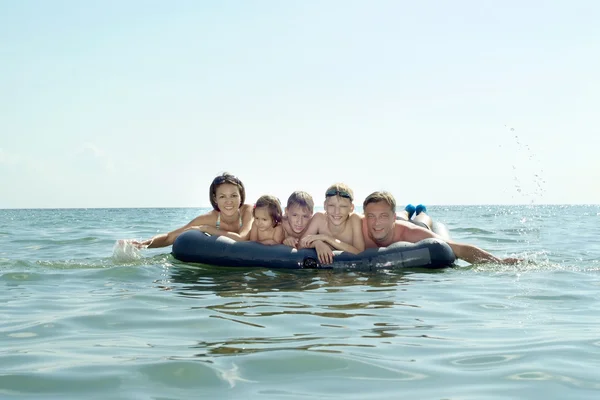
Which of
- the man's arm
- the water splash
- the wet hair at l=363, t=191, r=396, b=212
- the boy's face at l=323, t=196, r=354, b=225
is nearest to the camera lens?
the boy's face at l=323, t=196, r=354, b=225

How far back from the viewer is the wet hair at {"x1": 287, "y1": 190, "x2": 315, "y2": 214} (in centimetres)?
792

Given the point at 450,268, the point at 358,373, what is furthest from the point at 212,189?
the point at 358,373

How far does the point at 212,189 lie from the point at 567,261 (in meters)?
4.91

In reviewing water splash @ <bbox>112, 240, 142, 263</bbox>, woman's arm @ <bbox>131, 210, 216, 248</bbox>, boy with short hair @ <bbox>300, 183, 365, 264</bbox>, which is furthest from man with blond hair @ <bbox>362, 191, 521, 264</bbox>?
water splash @ <bbox>112, 240, 142, 263</bbox>

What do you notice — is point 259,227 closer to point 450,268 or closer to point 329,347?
point 450,268

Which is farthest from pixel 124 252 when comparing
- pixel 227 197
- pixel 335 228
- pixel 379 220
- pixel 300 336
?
pixel 300 336

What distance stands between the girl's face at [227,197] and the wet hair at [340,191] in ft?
4.12

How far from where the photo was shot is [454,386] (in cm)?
284

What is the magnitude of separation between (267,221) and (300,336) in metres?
4.22

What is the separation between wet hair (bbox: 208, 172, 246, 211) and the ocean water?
5.25 ft

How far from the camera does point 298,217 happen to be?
26.2 ft

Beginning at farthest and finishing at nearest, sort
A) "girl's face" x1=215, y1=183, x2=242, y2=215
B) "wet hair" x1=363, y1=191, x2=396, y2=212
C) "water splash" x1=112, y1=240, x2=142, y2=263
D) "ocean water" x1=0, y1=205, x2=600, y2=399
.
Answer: "water splash" x1=112, y1=240, x2=142, y2=263, "girl's face" x1=215, y1=183, x2=242, y2=215, "wet hair" x1=363, y1=191, x2=396, y2=212, "ocean water" x1=0, y1=205, x2=600, y2=399

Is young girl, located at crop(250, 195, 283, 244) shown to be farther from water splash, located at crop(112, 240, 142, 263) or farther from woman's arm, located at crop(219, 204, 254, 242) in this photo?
water splash, located at crop(112, 240, 142, 263)

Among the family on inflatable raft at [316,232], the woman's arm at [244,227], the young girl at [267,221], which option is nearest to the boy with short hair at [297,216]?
the family on inflatable raft at [316,232]
